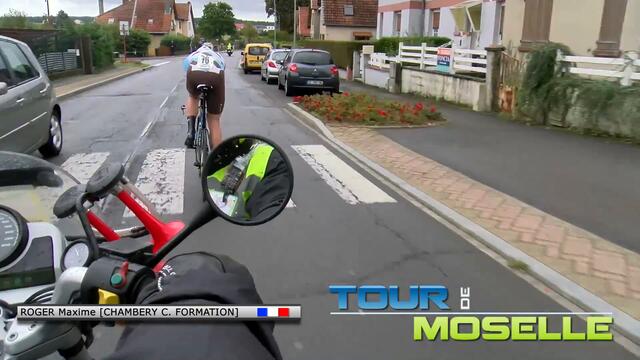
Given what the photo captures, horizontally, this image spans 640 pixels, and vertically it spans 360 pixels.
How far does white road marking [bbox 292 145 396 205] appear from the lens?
6801 millimetres

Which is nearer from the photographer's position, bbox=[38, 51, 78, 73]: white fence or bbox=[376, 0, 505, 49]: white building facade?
bbox=[376, 0, 505, 49]: white building facade

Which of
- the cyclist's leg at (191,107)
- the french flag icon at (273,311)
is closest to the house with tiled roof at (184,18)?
the cyclist's leg at (191,107)

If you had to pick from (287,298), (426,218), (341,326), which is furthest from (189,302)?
(426,218)

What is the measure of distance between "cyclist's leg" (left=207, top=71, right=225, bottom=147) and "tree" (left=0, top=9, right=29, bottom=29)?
28.6m

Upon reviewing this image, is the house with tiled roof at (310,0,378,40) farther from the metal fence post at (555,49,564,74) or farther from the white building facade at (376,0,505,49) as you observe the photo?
the metal fence post at (555,49,564,74)

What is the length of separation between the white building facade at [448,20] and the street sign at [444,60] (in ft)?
15.2

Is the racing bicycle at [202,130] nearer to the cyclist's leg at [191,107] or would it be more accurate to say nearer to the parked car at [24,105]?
the cyclist's leg at [191,107]

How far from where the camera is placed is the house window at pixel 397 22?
109 feet

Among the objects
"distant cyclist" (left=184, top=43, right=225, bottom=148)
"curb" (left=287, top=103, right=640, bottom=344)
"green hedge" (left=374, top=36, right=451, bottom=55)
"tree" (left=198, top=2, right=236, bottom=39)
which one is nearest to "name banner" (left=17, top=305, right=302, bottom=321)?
"curb" (left=287, top=103, right=640, bottom=344)

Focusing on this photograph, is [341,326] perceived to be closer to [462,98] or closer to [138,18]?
[462,98]

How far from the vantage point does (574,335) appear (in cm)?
363

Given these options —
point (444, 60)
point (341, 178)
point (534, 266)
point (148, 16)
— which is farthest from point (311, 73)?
point (148, 16)

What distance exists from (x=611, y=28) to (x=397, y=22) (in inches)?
835

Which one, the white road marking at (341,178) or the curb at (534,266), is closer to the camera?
the curb at (534,266)
